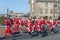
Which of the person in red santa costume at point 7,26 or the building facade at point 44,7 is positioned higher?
the person in red santa costume at point 7,26

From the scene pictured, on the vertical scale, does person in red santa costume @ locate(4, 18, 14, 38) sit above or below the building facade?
above

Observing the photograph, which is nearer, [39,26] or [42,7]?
[39,26]

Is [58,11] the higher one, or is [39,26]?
[39,26]

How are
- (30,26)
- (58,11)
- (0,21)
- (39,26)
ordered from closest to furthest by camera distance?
(30,26)
(39,26)
(0,21)
(58,11)

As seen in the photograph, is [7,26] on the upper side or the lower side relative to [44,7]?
upper

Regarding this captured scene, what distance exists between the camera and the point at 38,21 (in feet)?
87.4

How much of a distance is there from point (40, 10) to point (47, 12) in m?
3.82

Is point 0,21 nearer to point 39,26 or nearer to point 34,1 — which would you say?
point 39,26

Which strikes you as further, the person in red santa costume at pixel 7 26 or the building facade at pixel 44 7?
the building facade at pixel 44 7

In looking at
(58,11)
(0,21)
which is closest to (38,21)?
(0,21)

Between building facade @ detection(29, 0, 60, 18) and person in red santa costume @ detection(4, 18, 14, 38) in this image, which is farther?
building facade @ detection(29, 0, 60, 18)

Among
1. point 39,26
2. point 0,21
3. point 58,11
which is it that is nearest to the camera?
point 39,26

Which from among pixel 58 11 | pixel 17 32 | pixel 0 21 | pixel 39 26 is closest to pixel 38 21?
pixel 39 26

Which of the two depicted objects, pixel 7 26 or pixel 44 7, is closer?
pixel 7 26
